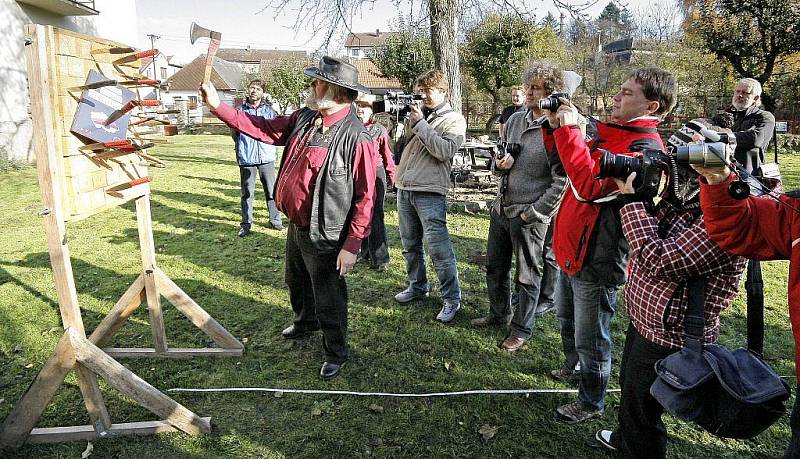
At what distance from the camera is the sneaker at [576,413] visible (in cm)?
296

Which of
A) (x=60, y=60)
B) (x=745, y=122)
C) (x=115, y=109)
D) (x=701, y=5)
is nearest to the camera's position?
(x=60, y=60)

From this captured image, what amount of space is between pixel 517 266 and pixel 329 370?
1493 millimetres

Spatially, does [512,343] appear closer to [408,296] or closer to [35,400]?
[408,296]

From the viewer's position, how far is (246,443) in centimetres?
281

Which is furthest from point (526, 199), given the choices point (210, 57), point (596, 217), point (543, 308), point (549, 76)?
point (210, 57)

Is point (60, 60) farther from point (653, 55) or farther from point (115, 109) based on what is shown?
point (653, 55)

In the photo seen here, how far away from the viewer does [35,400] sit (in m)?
2.71

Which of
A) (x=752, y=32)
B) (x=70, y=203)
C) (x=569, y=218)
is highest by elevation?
(x=752, y=32)

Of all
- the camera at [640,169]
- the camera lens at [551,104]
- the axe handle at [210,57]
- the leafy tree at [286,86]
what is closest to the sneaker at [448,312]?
the camera lens at [551,104]

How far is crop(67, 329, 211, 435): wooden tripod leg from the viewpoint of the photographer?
2688 mm

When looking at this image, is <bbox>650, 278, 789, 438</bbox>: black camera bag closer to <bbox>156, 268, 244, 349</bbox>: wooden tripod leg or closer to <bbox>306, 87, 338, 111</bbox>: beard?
Result: <bbox>306, 87, 338, 111</bbox>: beard

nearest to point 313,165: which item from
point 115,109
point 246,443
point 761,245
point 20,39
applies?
point 115,109

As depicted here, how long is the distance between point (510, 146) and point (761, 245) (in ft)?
6.88

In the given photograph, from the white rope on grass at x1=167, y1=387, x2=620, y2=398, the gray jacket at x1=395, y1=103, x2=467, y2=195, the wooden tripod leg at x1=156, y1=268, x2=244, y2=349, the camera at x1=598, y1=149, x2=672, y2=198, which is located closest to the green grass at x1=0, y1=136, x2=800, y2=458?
the white rope on grass at x1=167, y1=387, x2=620, y2=398
